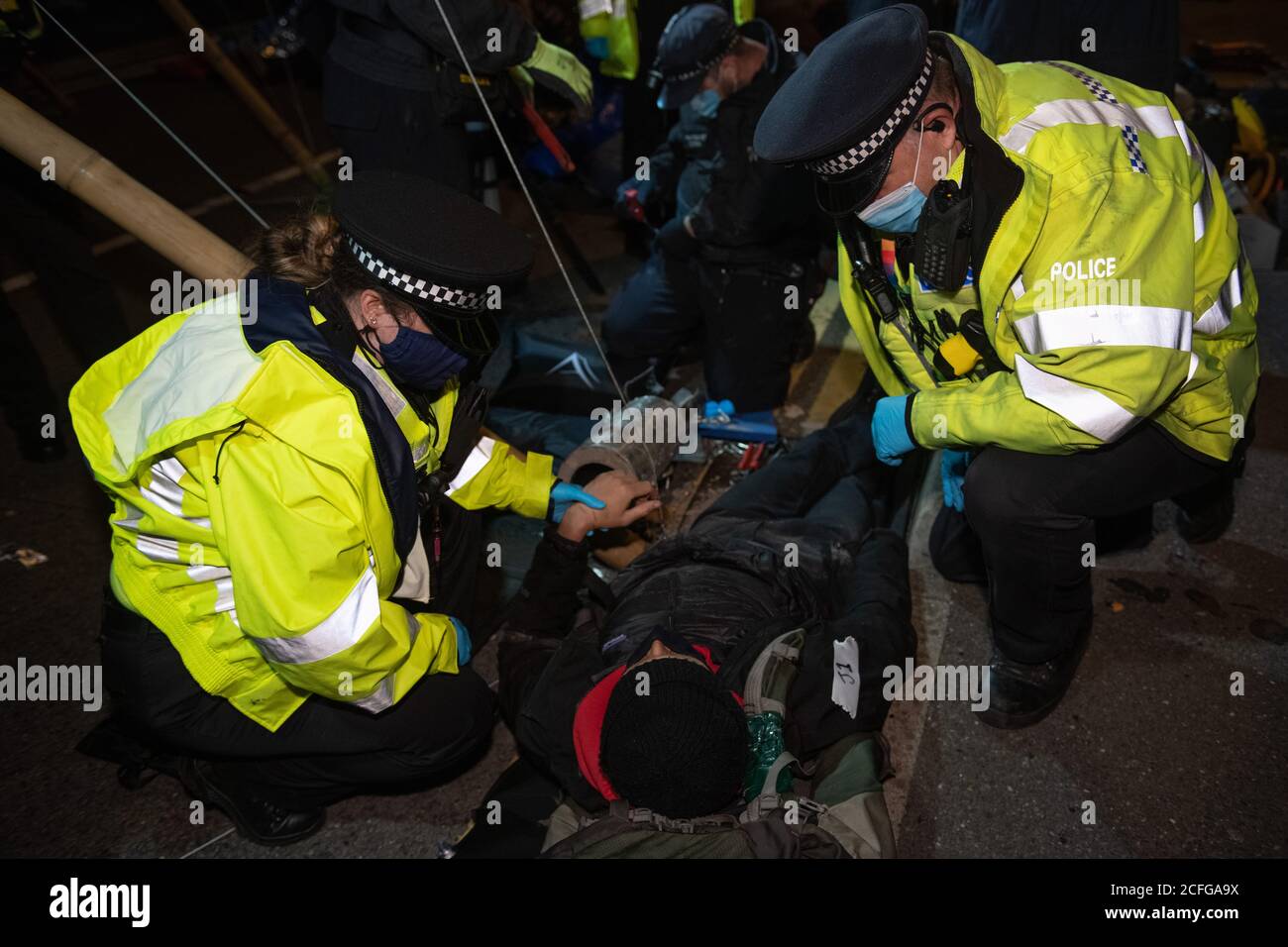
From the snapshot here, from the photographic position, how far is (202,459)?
1.69 meters

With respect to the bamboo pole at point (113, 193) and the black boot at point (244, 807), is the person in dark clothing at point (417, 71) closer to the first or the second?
the bamboo pole at point (113, 193)

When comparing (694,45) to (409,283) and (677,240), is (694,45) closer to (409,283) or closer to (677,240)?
(677,240)

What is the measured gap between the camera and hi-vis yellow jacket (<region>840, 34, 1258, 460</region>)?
1.80m

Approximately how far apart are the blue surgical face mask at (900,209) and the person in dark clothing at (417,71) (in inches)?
68.7

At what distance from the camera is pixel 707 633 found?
2.31 m

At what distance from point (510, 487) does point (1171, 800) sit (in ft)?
5.94

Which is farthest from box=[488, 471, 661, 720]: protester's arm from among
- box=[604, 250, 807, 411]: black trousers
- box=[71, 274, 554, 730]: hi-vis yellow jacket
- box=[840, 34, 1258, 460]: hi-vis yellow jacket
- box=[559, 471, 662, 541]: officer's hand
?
box=[604, 250, 807, 411]: black trousers

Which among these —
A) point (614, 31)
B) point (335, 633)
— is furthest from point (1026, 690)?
point (614, 31)

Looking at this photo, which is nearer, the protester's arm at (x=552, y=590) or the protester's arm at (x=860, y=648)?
the protester's arm at (x=860, y=648)

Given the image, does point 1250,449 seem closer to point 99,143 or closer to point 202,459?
point 202,459

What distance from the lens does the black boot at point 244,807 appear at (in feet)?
7.33

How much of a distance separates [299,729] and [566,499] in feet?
3.00

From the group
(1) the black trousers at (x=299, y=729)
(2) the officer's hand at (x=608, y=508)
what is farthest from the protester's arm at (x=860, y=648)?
(1) the black trousers at (x=299, y=729)
